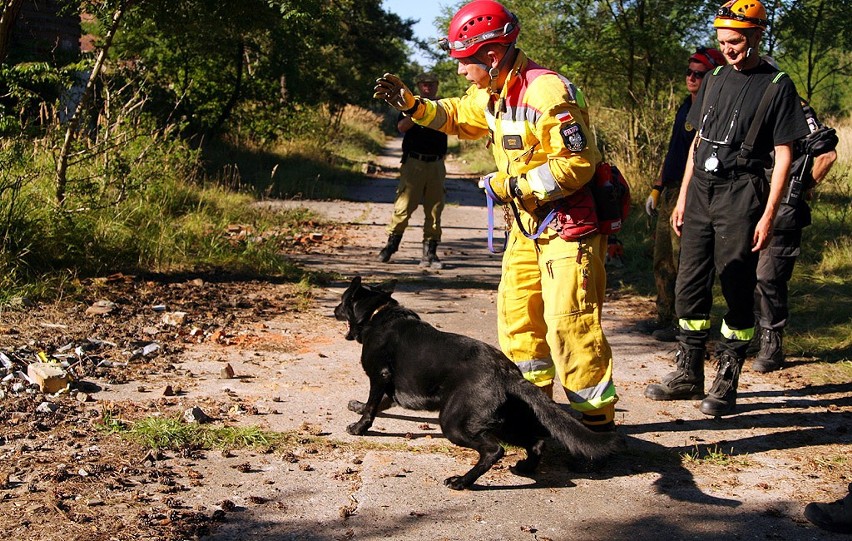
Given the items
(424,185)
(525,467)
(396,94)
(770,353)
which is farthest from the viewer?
(424,185)


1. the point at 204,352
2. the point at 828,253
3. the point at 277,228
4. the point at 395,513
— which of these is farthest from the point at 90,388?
the point at 828,253

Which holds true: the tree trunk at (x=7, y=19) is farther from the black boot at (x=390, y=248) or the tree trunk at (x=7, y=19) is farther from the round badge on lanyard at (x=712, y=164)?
the round badge on lanyard at (x=712, y=164)

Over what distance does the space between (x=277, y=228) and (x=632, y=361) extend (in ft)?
20.3

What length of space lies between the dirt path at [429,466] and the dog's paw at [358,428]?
0.04m

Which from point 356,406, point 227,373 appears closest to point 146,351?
point 227,373

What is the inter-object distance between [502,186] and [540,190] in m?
0.24

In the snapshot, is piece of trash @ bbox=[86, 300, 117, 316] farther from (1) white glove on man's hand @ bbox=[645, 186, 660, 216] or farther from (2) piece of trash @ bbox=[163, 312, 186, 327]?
(1) white glove on man's hand @ bbox=[645, 186, 660, 216]

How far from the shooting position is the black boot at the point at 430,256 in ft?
32.4

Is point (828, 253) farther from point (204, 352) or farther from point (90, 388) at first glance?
point (90, 388)

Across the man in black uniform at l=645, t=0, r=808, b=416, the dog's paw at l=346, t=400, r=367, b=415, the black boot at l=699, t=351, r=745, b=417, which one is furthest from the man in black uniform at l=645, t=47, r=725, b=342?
the dog's paw at l=346, t=400, r=367, b=415

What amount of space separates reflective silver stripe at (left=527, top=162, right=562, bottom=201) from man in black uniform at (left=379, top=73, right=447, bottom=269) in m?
5.60

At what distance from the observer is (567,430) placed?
3.82 meters

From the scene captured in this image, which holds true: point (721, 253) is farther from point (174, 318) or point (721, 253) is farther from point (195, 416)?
point (174, 318)

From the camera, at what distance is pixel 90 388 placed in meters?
5.23
